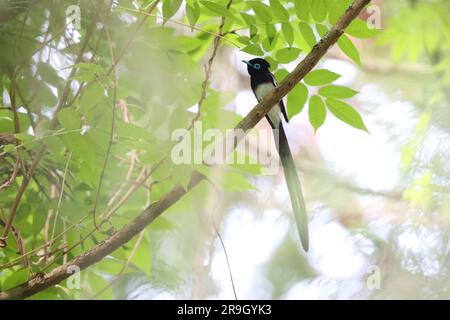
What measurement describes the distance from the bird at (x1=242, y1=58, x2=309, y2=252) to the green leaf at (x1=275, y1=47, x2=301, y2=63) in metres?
0.10

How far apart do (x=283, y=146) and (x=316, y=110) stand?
237 millimetres

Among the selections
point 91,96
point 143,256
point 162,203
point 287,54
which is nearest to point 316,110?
point 287,54

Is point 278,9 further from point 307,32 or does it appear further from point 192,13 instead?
point 192,13

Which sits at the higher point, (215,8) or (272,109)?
(215,8)

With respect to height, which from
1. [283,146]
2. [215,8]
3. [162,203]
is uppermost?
[215,8]

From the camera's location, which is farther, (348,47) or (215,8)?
(348,47)

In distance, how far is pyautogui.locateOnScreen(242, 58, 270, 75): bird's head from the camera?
1838 millimetres

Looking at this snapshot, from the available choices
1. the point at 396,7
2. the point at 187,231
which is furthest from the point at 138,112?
the point at 396,7

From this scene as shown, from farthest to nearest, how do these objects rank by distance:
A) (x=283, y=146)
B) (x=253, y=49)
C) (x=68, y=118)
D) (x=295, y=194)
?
(x=283, y=146)
(x=295, y=194)
(x=253, y=49)
(x=68, y=118)

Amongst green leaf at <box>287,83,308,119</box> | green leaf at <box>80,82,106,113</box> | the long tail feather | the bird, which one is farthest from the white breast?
green leaf at <box>80,82,106,113</box>

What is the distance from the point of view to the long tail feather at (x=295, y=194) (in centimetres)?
164

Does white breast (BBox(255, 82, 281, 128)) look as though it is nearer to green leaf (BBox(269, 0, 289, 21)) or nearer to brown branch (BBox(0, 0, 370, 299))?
green leaf (BBox(269, 0, 289, 21))

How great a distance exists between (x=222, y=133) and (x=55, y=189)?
0.63 m

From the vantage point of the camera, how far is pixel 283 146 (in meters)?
1.82
